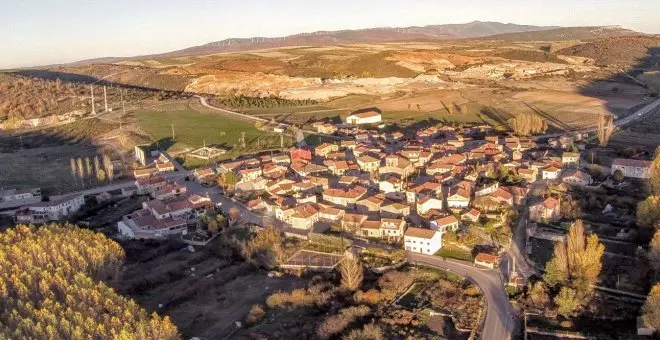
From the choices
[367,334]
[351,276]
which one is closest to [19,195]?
[351,276]

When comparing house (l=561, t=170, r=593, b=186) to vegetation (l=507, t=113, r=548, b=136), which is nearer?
house (l=561, t=170, r=593, b=186)

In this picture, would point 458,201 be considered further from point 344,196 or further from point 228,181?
point 228,181

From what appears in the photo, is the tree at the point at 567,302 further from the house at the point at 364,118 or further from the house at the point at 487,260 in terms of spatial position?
the house at the point at 364,118

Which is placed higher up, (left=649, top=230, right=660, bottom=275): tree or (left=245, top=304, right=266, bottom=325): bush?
(left=649, top=230, right=660, bottom=275): tree

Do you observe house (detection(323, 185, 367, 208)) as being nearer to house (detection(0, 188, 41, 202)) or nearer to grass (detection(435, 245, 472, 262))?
grass (detection(435, 245, 472, 262))

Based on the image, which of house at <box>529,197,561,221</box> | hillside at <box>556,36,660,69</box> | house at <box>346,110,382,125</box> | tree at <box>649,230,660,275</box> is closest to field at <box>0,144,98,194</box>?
house at <box>346,110,382,125</box>

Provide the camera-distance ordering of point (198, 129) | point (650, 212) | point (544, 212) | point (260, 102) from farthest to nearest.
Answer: point (260, 102)
point (198, 129)
point (544, 212)
point (650, 212)
